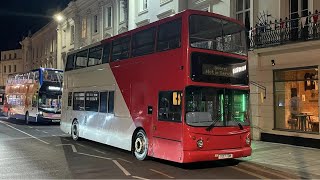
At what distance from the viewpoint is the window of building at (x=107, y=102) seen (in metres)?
14.2

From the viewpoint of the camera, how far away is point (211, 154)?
34.1 ft

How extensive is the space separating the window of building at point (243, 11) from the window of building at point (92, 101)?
7651mm

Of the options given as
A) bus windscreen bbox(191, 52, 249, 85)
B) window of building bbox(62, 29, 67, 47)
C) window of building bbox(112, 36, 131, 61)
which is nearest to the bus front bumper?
bus windscreen bbox(191, 52, 249, 85)

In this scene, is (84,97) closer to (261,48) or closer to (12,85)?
(261,48)

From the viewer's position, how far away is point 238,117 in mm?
11188

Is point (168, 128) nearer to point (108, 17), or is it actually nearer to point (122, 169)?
point (122, 169)

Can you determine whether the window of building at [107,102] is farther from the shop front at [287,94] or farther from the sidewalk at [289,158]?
the shop front at [287,94]

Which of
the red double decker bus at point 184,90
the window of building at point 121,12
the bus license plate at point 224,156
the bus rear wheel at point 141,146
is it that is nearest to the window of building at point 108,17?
the window of building at point 121,12

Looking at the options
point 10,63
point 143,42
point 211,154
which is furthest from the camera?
point 10,63

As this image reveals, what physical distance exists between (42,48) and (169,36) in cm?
4956

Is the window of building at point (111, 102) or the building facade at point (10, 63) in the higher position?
the building facade at point (10, 63)

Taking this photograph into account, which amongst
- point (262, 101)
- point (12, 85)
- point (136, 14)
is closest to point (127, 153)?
point (262, 101)

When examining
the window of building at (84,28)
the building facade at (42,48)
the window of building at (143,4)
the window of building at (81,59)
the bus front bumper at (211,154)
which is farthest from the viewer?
the building facade at (42,48)

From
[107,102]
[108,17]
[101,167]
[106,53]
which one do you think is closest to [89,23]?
[108,17]
